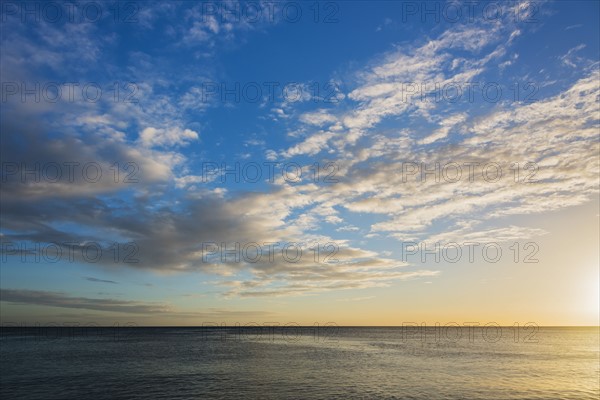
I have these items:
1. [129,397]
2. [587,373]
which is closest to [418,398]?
[129,397]

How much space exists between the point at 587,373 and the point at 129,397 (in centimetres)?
6078

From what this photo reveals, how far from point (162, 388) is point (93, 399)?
7.56 meters

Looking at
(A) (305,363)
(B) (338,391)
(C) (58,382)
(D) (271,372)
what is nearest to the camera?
(B) (338,391)

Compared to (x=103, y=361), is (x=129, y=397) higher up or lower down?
higher up

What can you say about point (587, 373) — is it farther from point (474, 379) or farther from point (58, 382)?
point (58, 382)

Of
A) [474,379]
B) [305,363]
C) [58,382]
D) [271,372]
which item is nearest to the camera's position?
[58,382]

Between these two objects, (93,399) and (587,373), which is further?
(587,373)

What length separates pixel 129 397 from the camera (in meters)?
39.0

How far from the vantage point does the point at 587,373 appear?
5791 centimetres

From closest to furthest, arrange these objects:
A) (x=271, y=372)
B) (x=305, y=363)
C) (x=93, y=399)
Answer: (x=93, y=399) < (x=271, y=372) < (x=305, y=363)

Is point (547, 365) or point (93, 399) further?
point (547, 365)

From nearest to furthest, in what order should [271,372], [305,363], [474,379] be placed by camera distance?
[474,379] < [271,372] < [305,363]

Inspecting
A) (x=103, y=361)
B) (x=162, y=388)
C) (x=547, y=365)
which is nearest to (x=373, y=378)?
(x=162, y=388)

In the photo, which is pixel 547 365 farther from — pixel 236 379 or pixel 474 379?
pixel 236 379
